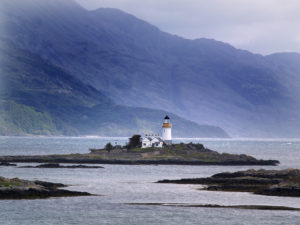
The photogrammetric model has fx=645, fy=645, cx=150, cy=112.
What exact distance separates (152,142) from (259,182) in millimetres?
88014

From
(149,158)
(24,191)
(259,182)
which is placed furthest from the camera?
(149,158)

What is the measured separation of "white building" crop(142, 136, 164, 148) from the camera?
574 feet

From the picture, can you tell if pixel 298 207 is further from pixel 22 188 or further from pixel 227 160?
pixel 227 160

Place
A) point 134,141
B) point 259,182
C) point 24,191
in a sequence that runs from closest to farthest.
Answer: point 24,191 → point 259,182 → point 134,141

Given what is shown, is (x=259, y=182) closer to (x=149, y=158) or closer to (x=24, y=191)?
(x=24, y=191)

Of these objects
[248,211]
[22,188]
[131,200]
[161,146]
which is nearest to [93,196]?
[131,200]

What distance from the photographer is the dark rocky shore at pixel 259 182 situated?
75.9 meters

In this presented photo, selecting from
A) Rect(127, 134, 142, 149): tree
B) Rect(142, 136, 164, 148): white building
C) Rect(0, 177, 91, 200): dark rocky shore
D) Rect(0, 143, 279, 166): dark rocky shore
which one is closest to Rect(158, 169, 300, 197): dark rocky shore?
Rect(0, 177, 91, 200): dark rocky shore

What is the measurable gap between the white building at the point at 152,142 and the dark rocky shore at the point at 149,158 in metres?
3.08

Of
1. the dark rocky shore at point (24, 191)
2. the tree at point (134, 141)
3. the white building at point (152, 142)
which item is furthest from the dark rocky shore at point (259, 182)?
the white building at point (152, 142)

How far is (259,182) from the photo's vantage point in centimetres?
8894

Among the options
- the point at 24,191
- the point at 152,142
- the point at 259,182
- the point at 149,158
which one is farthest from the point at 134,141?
the point at 24,191

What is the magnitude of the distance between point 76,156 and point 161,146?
26.1 m

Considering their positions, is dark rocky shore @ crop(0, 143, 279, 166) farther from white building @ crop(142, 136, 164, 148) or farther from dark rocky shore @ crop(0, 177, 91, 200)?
dark rocky shore @ crop(0, 177, 91, 200)
